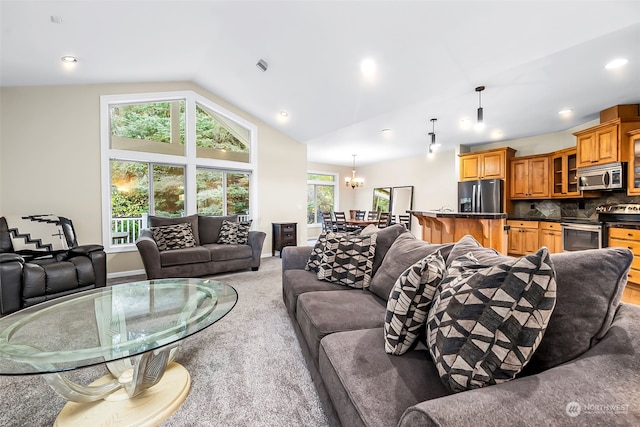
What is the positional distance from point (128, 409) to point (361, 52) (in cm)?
380

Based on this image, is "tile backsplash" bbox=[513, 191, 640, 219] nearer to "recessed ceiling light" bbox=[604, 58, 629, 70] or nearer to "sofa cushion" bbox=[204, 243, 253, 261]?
"recessed ceiling light" bbox=[604, 58, 629, 70]

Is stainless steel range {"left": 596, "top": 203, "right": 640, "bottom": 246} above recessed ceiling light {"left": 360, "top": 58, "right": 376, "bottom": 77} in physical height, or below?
below

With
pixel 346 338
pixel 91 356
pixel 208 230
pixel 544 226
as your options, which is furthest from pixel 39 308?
pixel 544 226

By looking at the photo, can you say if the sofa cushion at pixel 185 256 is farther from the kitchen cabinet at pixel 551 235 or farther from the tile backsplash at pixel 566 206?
the tile backsplash at pixel 566 206

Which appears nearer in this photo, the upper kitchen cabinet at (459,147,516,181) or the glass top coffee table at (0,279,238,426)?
the glass top coffee table at (0,279,238,426)

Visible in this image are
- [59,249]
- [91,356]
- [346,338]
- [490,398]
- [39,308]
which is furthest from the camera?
[59,249]

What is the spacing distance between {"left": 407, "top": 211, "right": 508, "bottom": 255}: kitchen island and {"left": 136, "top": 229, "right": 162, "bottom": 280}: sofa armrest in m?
4.20

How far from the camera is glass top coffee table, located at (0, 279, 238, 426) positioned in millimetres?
1166

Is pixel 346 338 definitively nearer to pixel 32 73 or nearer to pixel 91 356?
pixel 91 356

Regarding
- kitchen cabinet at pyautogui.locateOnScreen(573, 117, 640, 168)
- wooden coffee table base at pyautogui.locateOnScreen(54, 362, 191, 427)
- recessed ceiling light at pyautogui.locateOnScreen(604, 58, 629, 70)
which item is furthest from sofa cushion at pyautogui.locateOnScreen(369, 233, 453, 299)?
kitchen cabinet at pyautogui.locateOnScreen(573, 117, 640, 168)

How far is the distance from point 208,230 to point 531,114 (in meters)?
5.68

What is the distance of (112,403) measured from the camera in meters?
1.43

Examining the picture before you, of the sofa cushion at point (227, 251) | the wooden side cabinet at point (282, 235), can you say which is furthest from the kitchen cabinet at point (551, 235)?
the sofa cushion at point (227, 251)

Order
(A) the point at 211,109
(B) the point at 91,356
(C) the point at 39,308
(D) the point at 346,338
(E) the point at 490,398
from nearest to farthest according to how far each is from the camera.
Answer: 1. (E) the point at 490,398
2. (B) the point at 91,356
3. (D) the point at 346,338
4. (C) the point at 39,308
5. (A) the point at 211,109
